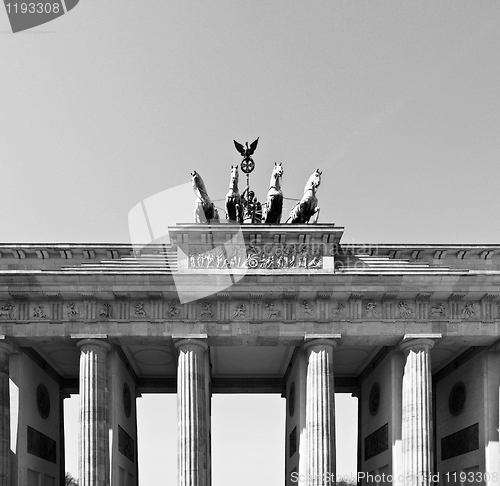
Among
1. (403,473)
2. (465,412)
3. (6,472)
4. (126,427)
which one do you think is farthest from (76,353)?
(465,412)

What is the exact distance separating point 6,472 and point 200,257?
38.6 ft

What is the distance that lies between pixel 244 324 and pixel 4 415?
1058 cm

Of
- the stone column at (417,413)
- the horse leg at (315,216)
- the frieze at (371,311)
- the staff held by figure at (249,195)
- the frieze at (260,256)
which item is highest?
the staff held by figure at (249,195)

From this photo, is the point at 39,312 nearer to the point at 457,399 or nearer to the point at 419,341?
the point at 419,341

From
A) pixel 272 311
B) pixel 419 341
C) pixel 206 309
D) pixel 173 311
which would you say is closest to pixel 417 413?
pixel 419 341

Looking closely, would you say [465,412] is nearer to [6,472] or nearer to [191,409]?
[191,409]

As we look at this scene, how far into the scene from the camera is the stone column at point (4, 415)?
1103 inches

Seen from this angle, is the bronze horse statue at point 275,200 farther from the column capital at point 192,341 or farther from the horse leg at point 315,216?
the column capital at point 192,341

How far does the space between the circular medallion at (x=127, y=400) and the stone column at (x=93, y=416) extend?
179 inches

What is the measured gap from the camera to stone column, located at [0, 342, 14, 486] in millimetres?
28016

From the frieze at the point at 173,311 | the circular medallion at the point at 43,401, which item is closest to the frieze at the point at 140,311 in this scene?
the frieze at the point at 173,311

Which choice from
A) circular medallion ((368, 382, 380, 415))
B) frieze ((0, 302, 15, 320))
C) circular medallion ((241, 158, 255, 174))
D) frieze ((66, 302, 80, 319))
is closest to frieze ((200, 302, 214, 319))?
frieze ((66, 302, 80, 319))

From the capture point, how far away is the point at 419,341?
29406mm

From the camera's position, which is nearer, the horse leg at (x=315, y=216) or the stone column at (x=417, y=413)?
the stone column at (x=417, y=413)
